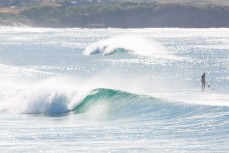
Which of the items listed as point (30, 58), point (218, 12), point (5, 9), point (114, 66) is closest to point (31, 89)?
point (114, 66)

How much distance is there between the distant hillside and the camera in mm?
156875

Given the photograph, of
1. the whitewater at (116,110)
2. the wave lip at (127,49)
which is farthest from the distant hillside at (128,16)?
the whitewater at (116,110)

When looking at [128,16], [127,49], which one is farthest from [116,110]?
[128,16]

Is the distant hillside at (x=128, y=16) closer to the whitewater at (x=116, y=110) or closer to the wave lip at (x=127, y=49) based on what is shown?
the wave lip at (x=127, y=49)

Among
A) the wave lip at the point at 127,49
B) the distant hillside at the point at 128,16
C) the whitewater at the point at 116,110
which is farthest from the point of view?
the distant hillside at the point at 128,16

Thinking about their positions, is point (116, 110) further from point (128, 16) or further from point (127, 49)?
point (128, 16)

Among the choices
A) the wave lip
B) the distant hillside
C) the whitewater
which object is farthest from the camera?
the distant hillside

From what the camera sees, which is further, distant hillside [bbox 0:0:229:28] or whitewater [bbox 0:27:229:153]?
distant hillside [bbox 0:0:229:28]

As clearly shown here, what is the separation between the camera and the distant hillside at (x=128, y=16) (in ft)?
515

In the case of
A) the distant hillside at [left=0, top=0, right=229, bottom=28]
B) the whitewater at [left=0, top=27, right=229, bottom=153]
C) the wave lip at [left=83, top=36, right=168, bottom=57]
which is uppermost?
the distant hillside at [left=0, top=0, right=229, bottom=28]

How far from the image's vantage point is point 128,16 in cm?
16088

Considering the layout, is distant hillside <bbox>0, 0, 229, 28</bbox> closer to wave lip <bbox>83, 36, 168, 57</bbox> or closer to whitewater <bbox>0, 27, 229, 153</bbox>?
wave lip <bbox>83, 36, 168, 57</bbox>

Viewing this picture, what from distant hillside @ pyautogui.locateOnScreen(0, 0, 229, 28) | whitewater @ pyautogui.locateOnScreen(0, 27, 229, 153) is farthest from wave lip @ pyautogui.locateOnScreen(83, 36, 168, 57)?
distant hillside @ pyautogui.locateOnScreen(0, 0, 229, 28)

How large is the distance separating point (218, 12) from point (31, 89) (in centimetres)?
12329
